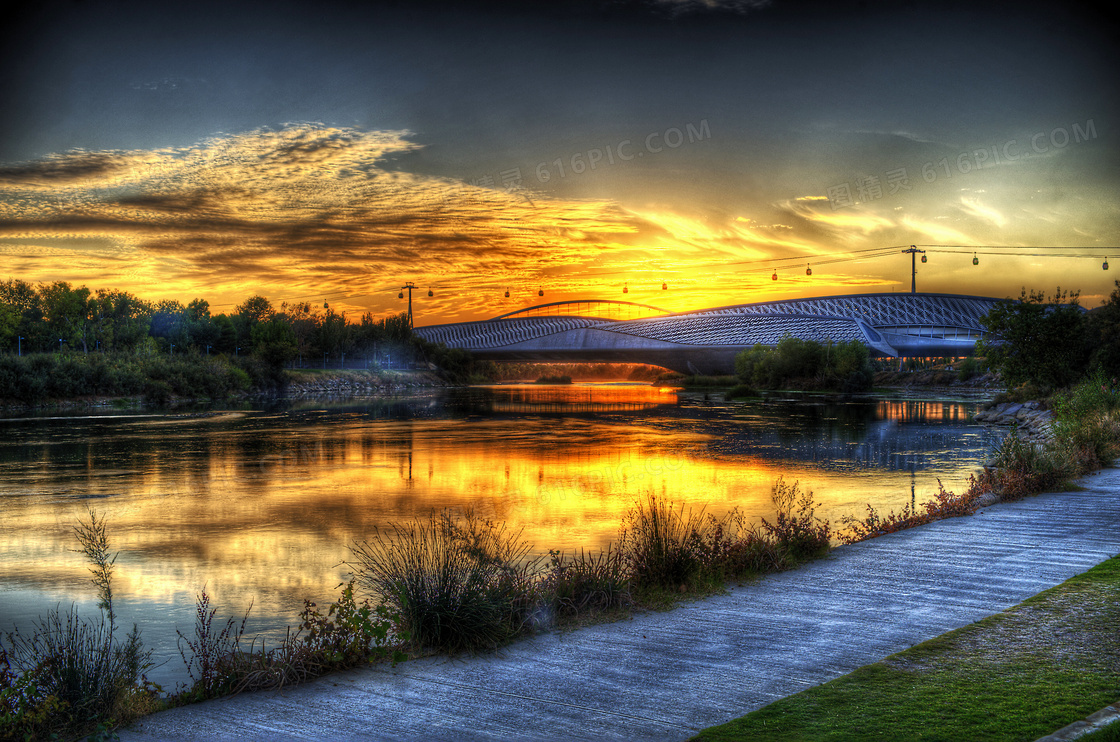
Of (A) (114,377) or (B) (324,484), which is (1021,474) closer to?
(B) (324,484)

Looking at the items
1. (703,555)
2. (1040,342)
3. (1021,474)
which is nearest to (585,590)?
(703,555)

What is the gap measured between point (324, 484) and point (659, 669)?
15070 millimetres

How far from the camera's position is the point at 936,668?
20.3 feet

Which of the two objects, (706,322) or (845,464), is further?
(706,322)

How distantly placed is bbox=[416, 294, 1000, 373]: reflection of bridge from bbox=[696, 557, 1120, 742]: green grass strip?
106641mm

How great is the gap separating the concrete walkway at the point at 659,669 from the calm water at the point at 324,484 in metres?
2.27

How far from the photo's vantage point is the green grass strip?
5117 mm

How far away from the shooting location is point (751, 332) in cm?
12600

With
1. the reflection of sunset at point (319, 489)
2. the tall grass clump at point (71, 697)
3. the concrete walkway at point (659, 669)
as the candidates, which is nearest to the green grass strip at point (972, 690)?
the concrete walkway at point (659, 669)

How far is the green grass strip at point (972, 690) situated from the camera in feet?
16.8

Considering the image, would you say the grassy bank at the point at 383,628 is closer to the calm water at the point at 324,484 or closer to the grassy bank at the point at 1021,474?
the calm water at the point at 324,484

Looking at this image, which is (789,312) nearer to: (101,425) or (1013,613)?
(101,425)

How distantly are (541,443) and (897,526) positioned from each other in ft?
62.7

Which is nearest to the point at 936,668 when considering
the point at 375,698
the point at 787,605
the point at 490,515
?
the point at 787,605
